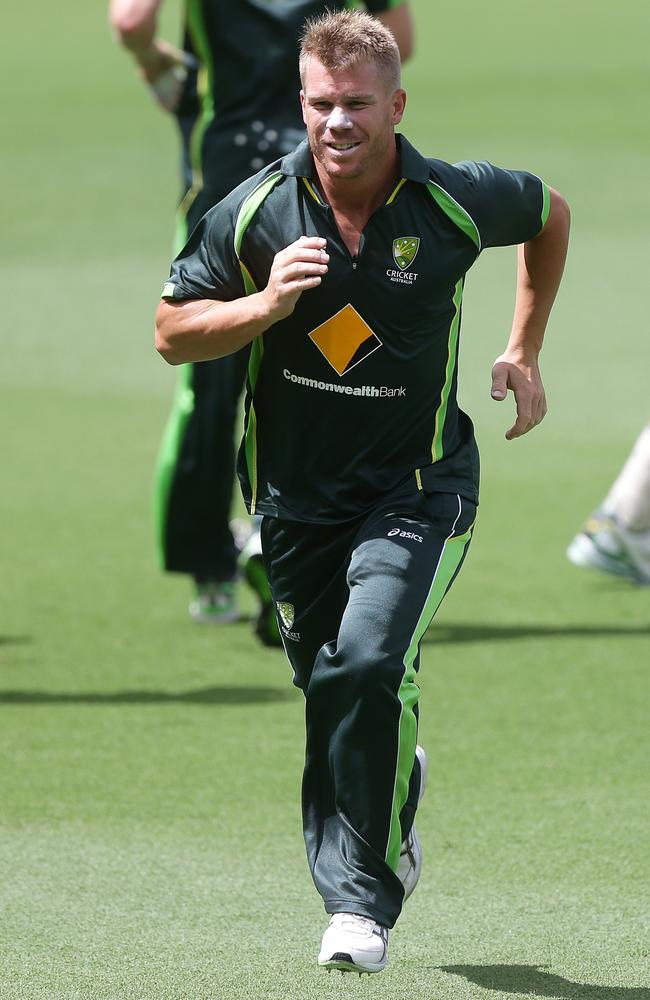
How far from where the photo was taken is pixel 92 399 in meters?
12.8

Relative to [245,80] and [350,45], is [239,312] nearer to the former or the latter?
[350,45]

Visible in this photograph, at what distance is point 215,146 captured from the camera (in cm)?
749

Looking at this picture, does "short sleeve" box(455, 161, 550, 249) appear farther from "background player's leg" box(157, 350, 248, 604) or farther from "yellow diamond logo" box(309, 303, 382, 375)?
"background player's leg" box(157, 350, 248, 604)

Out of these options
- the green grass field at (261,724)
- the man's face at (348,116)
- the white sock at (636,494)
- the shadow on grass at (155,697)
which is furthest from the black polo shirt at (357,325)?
the white sock at (636,494)

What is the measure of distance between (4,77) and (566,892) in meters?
23.8

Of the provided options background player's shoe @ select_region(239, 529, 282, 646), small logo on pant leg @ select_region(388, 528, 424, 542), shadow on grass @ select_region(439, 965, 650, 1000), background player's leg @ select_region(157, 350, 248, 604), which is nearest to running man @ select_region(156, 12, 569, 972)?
small logo on pant leg @ select_region(388, 528, 424, 542)

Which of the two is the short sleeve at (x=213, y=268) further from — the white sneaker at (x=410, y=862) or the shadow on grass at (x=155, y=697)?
the shadow on grass at (x=155, y=697)

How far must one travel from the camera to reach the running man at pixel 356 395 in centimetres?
408

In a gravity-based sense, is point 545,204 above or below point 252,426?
above

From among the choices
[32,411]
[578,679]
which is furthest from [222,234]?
[32,411]

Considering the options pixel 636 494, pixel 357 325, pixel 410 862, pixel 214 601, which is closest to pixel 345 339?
pixel 357 325

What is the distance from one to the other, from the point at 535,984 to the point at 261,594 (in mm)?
3293

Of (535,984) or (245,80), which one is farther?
(245,80)

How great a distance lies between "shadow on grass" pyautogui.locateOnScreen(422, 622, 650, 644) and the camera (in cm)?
757
